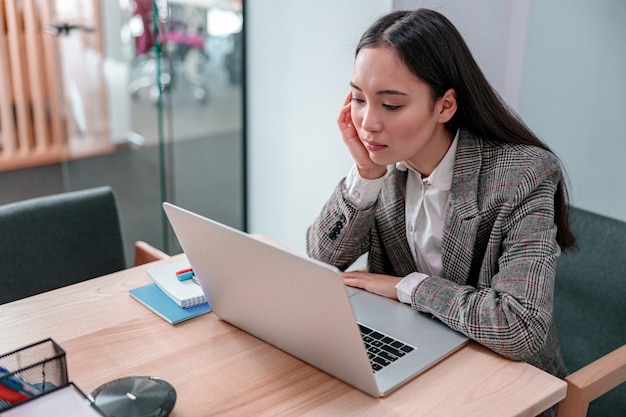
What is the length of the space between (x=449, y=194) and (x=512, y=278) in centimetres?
25

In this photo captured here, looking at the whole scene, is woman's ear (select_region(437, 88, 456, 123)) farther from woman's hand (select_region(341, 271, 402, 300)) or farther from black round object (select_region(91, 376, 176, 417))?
black round object (select_region(91, 376, 176, 417))

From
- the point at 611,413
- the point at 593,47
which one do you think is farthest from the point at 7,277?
the point at 593,47

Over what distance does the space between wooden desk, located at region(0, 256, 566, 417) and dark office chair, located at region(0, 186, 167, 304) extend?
0.30 m

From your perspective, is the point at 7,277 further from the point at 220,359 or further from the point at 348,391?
the point at 348,391

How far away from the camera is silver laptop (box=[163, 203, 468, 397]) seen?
1.03 m

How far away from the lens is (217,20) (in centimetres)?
303

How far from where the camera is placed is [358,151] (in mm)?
1521

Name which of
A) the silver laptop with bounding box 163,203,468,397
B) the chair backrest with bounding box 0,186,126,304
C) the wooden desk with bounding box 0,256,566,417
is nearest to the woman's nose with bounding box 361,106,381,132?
the silver laptop with bounding box 163,203,468,397

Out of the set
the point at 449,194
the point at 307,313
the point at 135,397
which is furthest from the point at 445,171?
the point at 135,397

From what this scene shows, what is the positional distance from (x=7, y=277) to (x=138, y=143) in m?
1.75

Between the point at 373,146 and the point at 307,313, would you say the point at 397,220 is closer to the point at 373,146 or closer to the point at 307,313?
the point at 373,146

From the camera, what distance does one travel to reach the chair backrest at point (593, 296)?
5.26 ft

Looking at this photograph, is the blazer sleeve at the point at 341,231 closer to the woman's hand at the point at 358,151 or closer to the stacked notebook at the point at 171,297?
the woman's hand at the point at 358,151

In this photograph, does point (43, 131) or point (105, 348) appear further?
point (43, 131)
